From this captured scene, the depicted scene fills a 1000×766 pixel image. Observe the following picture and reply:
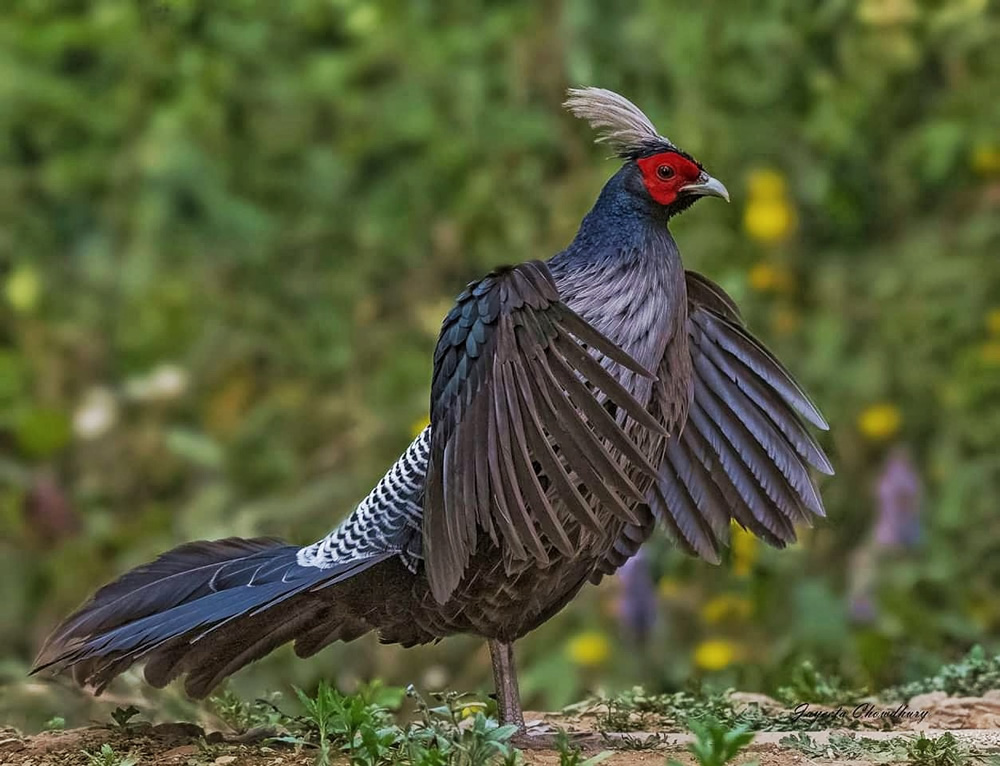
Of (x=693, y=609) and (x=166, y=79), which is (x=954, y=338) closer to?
(x=693, y=609)

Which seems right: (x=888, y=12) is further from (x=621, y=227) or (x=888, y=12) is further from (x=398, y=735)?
(x=398, y=735)

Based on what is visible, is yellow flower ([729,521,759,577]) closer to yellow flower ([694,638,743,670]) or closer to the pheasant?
yellow flower ([694,638,743,670])

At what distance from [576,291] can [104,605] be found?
1293 mm

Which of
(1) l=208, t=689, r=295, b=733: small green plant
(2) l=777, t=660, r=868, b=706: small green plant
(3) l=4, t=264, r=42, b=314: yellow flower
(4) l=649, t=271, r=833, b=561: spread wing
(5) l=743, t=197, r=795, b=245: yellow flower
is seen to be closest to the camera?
(1) l=208, t=689, r=295, b=733: small green plant

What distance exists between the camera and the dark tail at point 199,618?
3.27 meters

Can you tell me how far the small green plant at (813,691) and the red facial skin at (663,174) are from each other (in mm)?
1424

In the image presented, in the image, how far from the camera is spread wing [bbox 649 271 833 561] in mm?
3834

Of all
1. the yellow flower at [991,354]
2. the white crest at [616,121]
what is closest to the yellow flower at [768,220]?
the yellow flower at [991,354]

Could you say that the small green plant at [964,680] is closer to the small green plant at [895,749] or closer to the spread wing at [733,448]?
the spread wing at [733,448]

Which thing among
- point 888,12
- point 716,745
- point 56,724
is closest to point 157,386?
point 56,724

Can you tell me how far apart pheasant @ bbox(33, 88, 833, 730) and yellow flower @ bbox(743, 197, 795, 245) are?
2474 mm

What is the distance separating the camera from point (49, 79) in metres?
6.89

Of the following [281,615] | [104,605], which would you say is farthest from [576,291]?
[104,605]

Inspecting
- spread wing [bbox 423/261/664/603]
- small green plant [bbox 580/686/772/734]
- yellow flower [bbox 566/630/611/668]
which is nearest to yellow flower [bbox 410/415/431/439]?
yellow flower [bbox 566/630/611/668]
